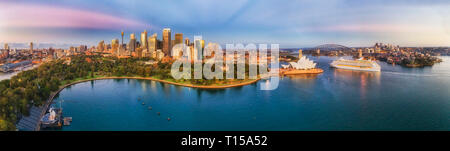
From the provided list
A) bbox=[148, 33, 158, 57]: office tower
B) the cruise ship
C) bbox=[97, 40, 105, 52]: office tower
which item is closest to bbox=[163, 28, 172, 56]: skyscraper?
bbox=[148, 33, 158, 57]: office tower

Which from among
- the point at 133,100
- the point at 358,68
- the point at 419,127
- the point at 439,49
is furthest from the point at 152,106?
the point at 439,49

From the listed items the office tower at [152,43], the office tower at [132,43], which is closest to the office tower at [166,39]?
the office tower at [152,43]

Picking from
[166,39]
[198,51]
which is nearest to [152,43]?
[166,39]

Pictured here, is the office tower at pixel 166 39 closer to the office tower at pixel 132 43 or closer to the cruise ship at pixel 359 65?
the office tower at pixel 132 43

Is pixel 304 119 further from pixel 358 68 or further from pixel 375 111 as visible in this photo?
pixel 358 68

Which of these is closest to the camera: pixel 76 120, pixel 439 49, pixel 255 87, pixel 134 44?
pixel 76 120

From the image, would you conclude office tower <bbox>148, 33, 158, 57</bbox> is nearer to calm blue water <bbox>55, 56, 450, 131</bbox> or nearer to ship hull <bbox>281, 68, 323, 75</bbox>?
calm blue water <bbox>55, 56, 450, 131</bbox>
